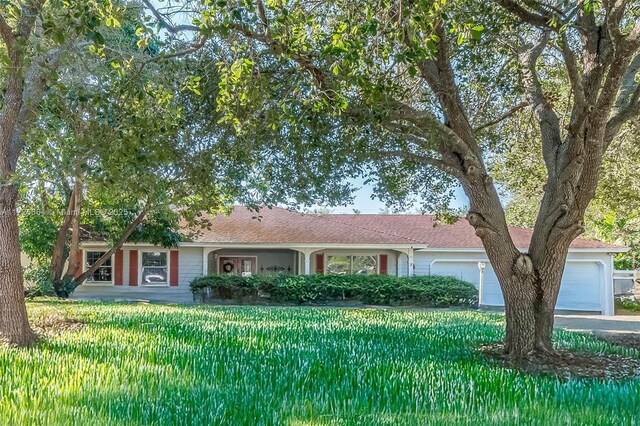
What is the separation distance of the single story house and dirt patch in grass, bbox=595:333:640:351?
805 cm

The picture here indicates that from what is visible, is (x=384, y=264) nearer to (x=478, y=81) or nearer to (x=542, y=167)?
(x=542, y=167)

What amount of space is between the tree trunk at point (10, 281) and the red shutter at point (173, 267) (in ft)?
44.6

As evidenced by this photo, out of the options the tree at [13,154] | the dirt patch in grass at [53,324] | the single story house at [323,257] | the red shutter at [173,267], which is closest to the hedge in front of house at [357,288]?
the single story house at [323,257]

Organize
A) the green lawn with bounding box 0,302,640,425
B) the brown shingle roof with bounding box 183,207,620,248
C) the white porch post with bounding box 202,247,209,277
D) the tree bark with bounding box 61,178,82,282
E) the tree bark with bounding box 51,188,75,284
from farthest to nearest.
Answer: the white porch post with bounding box 202,247,209,277
the brown shingle roof with bounding box 183,207,620,248
the tree bark with bounding box 51,188,75,284
the tree bark with bounding box 61,178,82,282
the green lawn with bounding box 0,302,640,425

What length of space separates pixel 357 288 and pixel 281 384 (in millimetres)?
13937

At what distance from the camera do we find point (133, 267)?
70.8 feet

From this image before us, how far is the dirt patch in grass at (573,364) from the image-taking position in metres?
6.27

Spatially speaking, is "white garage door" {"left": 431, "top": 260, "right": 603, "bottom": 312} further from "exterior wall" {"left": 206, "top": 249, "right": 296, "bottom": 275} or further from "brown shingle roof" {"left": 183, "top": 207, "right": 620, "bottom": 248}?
"exterior wall" {"left": 206, "top": 249, "right": 296, "bottom": 275}

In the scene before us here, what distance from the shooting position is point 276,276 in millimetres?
19328

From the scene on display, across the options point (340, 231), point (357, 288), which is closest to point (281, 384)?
point (357, 288)

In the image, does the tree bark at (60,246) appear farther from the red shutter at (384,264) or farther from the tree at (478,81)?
the tree at (478,81)

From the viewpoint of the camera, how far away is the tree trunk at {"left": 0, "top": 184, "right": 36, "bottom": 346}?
7.62 meters

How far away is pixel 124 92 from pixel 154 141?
2.35 ft

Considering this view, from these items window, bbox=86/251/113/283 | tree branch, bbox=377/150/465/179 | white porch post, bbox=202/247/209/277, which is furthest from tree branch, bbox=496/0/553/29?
window, bbox=86/251/113/283
